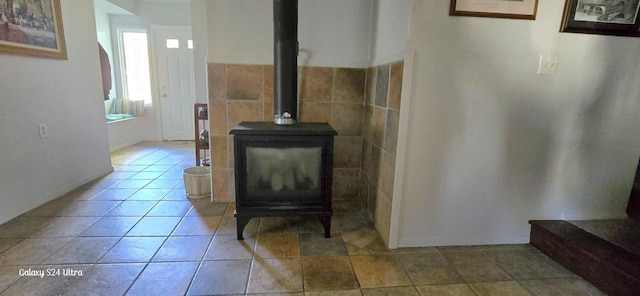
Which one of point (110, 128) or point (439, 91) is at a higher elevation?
point (439, 91)

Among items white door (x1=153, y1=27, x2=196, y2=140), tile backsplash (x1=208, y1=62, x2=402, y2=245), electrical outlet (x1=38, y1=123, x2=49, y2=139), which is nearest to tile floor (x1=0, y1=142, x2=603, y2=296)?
tile backsplash (x1=208, y1=62, x2=402, y2=245)

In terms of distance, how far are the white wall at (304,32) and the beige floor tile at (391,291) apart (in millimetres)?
1676

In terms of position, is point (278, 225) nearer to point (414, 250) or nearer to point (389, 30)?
point (414, 250)

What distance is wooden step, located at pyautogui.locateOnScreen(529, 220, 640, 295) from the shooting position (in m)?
1.48

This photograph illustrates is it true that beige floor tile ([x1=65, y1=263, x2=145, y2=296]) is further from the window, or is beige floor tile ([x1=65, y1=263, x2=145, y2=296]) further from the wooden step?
the window

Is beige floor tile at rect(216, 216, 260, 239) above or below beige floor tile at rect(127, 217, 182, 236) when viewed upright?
below

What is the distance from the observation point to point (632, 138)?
1.92m

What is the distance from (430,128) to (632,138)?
1329 millimetres

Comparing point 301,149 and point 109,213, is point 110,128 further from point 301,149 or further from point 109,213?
point 301,149

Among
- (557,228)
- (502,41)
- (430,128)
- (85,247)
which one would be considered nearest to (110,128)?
(85,247)

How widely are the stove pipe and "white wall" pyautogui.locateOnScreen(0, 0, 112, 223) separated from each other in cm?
196

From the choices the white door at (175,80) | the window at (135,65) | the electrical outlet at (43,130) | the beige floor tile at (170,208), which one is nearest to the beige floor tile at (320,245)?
the beige floor tile at (170,208)

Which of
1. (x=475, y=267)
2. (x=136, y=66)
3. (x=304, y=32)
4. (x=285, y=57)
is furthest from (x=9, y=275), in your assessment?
(x=136, y=66)

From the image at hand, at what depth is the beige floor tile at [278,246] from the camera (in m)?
1.83
